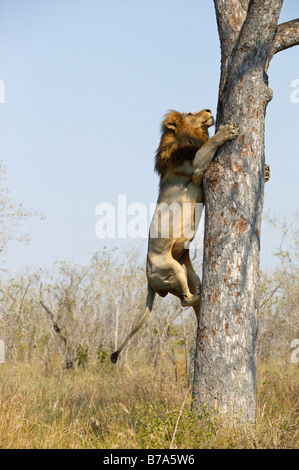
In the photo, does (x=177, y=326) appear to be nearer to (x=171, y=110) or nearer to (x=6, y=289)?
(x=6, y=289)

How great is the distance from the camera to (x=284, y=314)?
15.3 metres

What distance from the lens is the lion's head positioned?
627 centimetres

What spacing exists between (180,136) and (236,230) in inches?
71.2

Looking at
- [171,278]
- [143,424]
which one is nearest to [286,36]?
[171,278]

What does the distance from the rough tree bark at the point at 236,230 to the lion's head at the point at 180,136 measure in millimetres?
846

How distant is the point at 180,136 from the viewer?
638 cm

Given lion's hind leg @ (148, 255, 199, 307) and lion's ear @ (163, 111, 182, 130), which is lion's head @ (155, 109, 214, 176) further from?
lion's hind leg @ (148, 255, 199, 307)

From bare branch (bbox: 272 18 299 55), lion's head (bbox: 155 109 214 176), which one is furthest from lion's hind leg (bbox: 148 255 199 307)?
bare branch (bbox: 272 18 299 55)

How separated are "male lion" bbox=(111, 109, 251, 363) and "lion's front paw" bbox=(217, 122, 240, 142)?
63 cm

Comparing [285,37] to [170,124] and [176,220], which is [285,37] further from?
[176,220]
